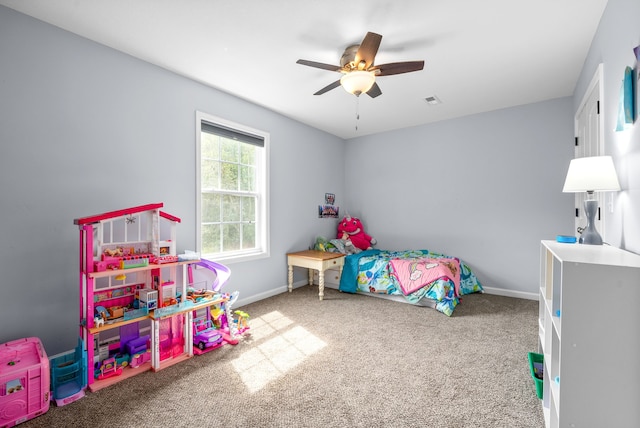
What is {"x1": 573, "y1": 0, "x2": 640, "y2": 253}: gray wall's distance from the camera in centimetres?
148

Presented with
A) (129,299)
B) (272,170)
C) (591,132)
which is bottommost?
(129,299)

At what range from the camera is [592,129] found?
2.60 m

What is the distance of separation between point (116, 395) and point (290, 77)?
2.96 metres

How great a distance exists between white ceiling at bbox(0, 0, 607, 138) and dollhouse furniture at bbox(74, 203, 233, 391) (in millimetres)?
1365

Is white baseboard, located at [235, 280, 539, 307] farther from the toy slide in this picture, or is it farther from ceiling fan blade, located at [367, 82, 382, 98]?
ceiling fan blade, located at [367, 82, 382, 98]

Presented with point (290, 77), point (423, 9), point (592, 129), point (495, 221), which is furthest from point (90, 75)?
point (495, 221)

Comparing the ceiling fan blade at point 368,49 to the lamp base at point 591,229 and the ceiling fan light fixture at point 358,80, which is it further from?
the lamp base at point 591,229

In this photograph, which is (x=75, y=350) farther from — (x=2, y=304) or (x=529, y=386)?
(x=529, y=386)

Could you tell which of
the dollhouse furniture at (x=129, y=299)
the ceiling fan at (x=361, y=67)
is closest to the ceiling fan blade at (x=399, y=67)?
the ceiling fan at (x=361, y=67)

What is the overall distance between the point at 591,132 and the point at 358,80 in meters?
2.17

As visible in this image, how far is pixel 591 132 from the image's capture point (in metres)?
2.63

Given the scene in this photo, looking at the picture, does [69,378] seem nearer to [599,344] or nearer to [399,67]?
[599,344]

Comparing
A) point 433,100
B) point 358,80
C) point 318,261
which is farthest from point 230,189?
point 433,100

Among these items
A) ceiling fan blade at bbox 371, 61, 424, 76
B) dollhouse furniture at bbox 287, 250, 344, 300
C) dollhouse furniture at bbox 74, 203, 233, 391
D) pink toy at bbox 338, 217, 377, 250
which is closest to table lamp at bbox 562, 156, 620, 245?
ceiling fan blade at bbox 371, 61, 424, 76
